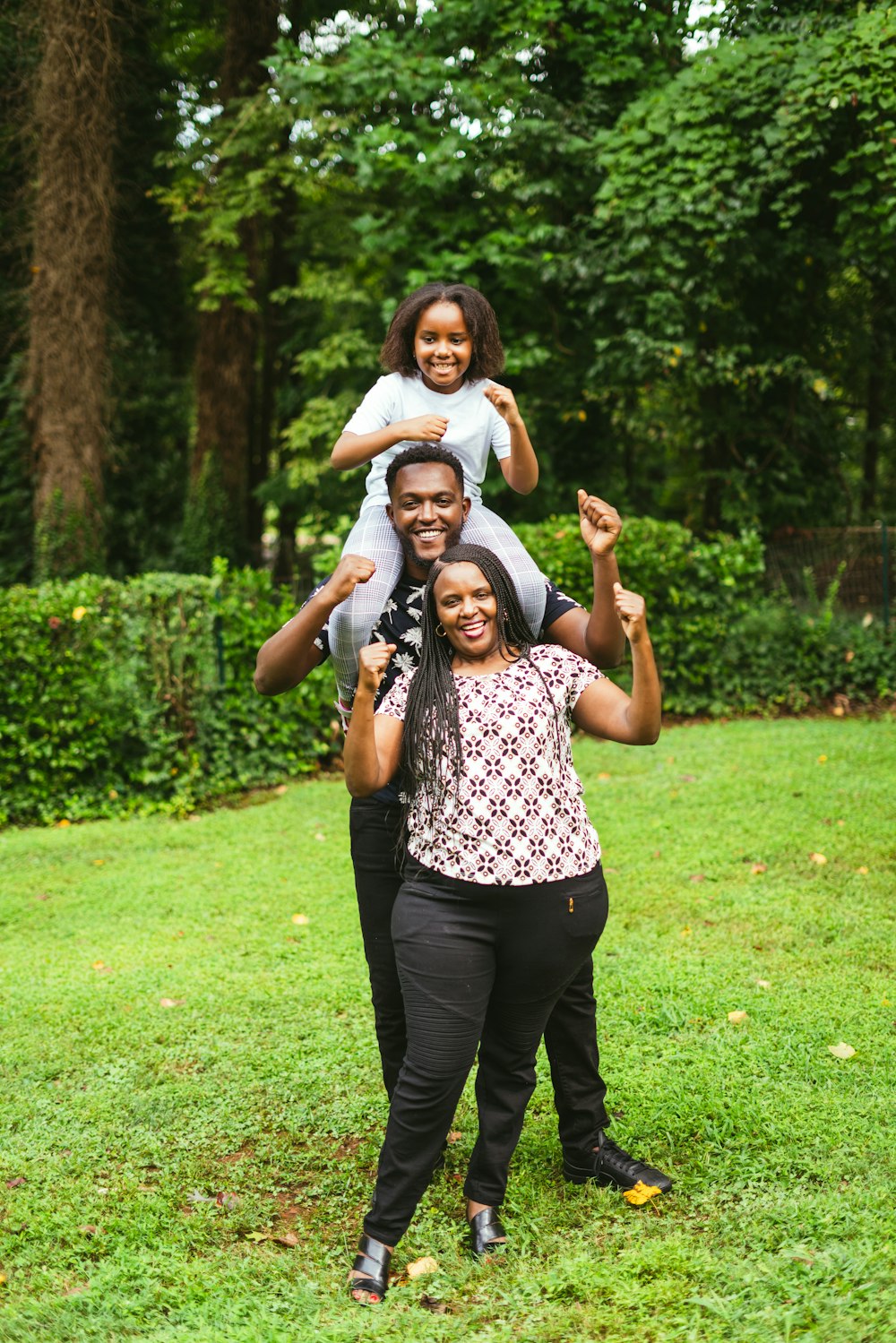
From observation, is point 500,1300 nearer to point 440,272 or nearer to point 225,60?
point 440,272

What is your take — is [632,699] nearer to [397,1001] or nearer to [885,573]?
[397,1001]

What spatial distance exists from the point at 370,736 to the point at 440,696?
8.9 inches

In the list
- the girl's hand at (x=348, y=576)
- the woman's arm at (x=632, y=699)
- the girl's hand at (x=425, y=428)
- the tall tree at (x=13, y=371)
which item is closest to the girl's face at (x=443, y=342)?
the girl's hand at (x=425, y=428)

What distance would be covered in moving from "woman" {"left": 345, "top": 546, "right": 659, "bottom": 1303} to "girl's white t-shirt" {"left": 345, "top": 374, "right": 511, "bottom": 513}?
47cm

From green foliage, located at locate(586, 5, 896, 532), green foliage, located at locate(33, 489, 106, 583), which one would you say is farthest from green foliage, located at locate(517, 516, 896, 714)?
green foliage, located at locate(33, 489, 106, 583)

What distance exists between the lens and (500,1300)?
2947 mm

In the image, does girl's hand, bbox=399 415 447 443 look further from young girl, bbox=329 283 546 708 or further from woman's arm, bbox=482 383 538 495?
woman's arm, bbox=482 383 538 495

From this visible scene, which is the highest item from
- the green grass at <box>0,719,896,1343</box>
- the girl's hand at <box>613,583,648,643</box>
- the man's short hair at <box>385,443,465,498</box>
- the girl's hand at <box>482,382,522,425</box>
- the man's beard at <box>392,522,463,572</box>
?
the girl's hand at <box>482,382,522,425</box>

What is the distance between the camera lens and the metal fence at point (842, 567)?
1098 cm

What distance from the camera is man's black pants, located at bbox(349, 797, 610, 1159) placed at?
327cm

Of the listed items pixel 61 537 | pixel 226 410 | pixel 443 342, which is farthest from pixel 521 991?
pixel 226 410

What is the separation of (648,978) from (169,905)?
2.81 meters

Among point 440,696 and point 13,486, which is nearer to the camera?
point 440,696

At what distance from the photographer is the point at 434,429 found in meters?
3.14
